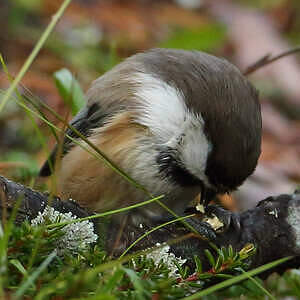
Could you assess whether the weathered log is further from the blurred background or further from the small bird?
the blurred background

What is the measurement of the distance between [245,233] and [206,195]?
0.35 metres

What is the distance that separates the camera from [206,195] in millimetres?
2912

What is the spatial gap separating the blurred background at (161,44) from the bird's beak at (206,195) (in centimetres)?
151

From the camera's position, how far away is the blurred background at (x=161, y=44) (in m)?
5.16

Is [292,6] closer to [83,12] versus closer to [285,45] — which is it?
[285,45]

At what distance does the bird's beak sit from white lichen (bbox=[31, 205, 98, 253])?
810mm

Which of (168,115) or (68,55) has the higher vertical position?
(168,115)

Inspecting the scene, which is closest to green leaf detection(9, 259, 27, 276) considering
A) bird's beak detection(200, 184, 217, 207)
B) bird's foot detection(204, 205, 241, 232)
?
bird's foot detection(204, 205, 241, 232)

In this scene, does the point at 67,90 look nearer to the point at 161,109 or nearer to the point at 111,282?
the point at 161,109

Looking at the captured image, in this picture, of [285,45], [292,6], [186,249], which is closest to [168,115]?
[186,249]

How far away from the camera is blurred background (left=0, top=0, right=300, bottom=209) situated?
516 centimetres

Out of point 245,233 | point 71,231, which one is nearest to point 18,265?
point 71,231

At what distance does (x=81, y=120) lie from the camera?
3.37m

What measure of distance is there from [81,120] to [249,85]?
946 millimetres
